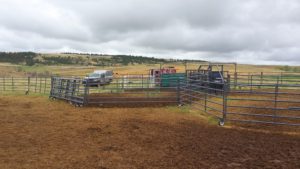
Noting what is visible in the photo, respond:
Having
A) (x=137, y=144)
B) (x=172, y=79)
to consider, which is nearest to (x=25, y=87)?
(x=172, y=79)

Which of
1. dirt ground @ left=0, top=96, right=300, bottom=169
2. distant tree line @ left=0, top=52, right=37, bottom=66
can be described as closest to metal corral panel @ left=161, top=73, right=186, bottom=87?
dirt ground @ left=0, top=96, right=300, bottom=169

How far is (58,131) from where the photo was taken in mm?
9695

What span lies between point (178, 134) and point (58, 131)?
11.6ft

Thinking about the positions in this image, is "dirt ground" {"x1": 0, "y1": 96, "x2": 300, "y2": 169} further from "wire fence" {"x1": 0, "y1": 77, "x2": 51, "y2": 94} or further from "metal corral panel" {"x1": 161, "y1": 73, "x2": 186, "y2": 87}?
"wire fence" {"x1": 0, "y1": 77, "x2": 51, "y2": 94}

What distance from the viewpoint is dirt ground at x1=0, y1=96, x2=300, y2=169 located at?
656cm

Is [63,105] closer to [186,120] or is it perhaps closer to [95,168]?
[186,120]

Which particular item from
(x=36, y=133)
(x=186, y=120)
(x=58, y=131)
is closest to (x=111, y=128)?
(x=58, y=131)

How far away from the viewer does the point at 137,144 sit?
26.5ft

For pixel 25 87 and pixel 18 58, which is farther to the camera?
pixel 18 58

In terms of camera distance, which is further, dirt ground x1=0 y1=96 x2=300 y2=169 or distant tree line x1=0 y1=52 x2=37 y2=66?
distant tree line x1=0 y1=52 x2=37 y2=66

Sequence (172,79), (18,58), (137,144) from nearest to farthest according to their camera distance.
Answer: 1. (137,144)
2. (172,79)
3. (18,58)

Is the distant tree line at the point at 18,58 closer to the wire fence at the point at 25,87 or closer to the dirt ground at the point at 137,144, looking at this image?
the wire fence at the point at 25,87

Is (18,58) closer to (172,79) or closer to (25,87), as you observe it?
(25,87)

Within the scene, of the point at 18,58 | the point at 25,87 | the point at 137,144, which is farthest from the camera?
the point at 18,58
